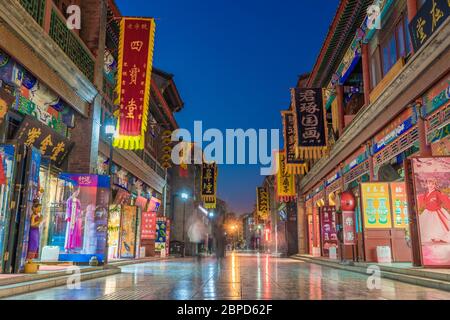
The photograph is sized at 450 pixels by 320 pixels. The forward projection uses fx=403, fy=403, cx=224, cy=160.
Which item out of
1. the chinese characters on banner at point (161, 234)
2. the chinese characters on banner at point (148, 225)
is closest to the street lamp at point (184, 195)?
the chinese characters on banner at point (161, 234)

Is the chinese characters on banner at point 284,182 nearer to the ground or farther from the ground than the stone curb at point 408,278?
farther from the ground

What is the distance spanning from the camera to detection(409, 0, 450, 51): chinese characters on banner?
8701 mm

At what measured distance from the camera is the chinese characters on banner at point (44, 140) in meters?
10.9

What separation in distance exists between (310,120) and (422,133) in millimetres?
7727

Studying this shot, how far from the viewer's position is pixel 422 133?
412 inches

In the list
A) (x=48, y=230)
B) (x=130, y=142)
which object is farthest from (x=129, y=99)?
(x=48, y=230)

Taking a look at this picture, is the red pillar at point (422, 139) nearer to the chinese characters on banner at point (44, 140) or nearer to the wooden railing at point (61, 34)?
the chinese characters on banner at point (44, 140)

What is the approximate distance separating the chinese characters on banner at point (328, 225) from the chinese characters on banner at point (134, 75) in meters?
10.4

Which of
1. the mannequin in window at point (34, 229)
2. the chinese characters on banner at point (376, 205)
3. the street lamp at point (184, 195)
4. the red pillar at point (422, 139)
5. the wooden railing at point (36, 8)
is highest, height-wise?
the wooden railing at point (36, 8)

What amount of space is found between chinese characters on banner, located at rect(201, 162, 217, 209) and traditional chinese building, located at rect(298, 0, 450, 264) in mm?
15042

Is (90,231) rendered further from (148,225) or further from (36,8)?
(148,225)

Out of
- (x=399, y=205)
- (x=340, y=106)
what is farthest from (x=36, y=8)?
(x=340, y=106)

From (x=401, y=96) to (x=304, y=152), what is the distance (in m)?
7.33

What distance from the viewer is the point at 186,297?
6.72m
